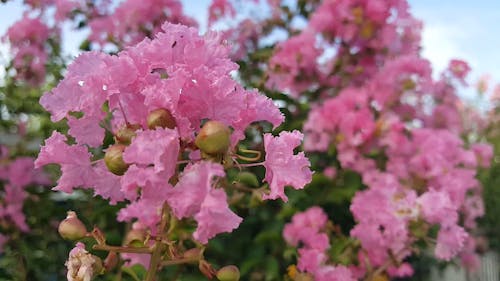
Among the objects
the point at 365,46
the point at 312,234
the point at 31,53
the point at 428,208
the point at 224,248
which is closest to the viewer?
the point at 428,208

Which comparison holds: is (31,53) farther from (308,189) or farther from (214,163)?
(214,163)

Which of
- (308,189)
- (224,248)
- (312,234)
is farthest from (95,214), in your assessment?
(308,189)

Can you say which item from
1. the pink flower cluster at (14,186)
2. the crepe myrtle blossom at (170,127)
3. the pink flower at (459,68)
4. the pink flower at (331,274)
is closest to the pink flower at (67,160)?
the crepe myrtle blossom at (170,127)

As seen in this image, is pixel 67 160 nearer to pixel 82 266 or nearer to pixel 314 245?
pixel 82 266

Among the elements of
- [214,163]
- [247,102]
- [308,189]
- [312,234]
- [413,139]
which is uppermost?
[413,139]

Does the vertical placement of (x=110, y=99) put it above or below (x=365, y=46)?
below

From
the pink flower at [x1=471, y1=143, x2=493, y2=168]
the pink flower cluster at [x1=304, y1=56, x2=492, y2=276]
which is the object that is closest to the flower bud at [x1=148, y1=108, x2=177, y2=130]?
the pink flower cluster at [x1=304, y1=56, x2=492, y2=276]

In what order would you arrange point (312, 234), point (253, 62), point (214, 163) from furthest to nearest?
point (253, 62)
point (312, 234)
point (214, 163)
